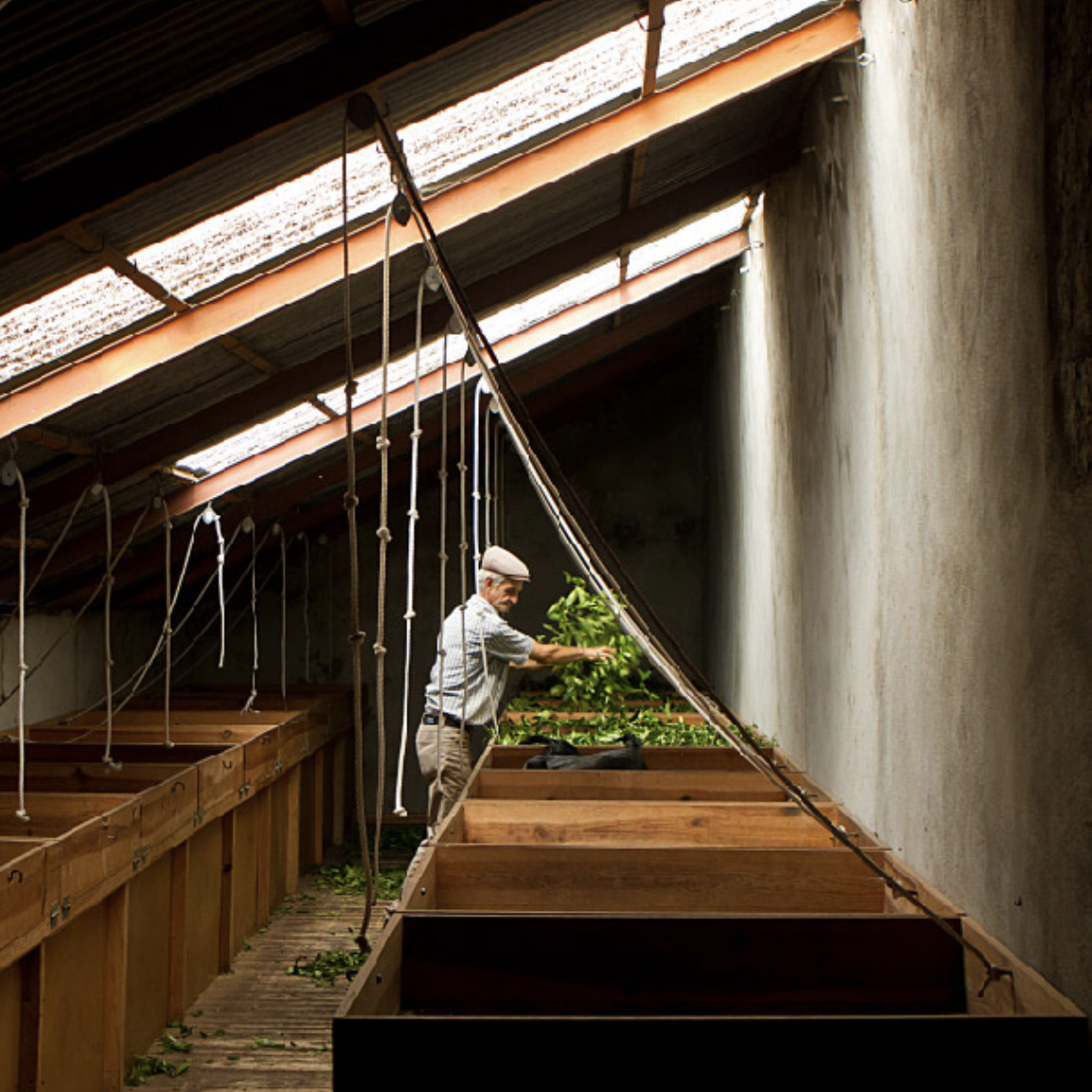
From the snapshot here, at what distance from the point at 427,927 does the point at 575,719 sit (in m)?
4.37

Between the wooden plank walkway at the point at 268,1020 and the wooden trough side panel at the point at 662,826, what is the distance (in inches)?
49.8

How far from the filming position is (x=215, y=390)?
580cm

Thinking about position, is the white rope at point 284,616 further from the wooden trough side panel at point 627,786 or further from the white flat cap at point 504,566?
the wooden trough side panel at point 627,786

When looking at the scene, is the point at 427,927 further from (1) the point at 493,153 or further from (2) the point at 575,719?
(2) the point at 575,719

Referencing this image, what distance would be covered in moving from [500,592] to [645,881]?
12.0 feet

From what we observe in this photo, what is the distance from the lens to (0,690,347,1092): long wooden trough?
4.13m

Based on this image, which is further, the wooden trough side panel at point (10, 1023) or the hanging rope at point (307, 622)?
the hanging rope at point (307, 622)

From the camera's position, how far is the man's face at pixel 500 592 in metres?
7.05

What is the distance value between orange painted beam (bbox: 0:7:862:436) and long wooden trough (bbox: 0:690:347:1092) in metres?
1.50

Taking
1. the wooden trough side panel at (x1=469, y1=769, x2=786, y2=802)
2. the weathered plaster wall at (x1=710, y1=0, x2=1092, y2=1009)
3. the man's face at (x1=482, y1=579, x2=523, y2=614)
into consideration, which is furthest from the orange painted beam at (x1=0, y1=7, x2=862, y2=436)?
the man's face at (x1=482, y1=579, x2=523, y2=614)

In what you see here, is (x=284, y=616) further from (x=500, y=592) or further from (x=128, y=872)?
(x=128, y=872)

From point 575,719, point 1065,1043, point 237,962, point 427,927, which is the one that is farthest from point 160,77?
point 237,962

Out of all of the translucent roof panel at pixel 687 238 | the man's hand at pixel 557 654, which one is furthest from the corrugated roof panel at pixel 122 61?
the man's hand at pixel 557 654

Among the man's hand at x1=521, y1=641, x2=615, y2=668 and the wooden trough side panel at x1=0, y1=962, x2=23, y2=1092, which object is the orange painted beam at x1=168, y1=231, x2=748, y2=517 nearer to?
the man's hand at x1=521, y1=641, x2=615, y2=668
